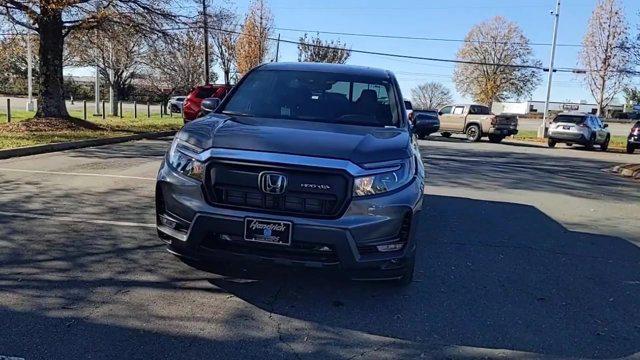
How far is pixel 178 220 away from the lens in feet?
12.6

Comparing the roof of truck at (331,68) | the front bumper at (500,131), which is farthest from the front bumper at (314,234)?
the front bumper at (500,131)

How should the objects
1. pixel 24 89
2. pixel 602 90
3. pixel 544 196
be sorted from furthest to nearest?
pixel 24 89 → pixel 602 90 → pixel 544 196

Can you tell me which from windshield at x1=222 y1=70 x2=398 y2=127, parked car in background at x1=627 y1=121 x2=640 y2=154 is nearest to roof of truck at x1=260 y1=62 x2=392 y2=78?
windshield at x1=222 y1=70 x2=398 y2=127

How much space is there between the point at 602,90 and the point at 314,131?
1743 inches

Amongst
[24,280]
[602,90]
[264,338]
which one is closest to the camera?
[264,338]

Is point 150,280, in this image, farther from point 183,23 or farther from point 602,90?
point 602,90

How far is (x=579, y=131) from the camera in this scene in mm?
24875

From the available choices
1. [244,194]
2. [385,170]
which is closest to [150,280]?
[244,194]

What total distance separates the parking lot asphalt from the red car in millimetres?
12256

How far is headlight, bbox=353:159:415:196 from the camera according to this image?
146 inches

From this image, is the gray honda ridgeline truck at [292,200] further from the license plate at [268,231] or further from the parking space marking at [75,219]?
the parking space marking at [75,219]

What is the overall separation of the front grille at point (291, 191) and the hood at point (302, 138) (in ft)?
0.48

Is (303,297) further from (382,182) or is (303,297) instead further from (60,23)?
(60,23)

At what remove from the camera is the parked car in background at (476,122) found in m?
26.8
